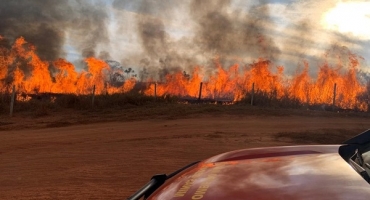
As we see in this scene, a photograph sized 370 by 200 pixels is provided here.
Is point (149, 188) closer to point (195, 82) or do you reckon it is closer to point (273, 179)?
point (273, 179)

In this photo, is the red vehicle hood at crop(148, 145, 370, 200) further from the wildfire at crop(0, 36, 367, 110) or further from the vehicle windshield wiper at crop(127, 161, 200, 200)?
the wildfire at crop(0, 36, 367, 110)

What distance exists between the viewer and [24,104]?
21.5m

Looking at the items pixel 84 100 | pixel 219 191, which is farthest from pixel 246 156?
pixel 84 100

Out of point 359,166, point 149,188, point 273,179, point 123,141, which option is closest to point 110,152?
point 123,141

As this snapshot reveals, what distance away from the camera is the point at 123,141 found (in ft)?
35.2

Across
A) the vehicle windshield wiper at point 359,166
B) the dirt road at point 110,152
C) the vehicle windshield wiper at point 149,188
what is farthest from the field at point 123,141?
the vehicle windshield wiper at point 359,166

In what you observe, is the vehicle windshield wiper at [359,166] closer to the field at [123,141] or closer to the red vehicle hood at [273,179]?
the red vehicle hood at [273,179]

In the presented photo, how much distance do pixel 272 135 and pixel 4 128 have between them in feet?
30.3

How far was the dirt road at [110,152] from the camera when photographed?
597cm

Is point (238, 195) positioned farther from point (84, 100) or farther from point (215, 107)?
point (84, 100)

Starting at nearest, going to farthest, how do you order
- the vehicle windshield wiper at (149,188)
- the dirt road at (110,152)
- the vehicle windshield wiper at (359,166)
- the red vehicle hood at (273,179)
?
the red vehicle hood at (273,179) < the vehicle windshield wiper at (359,166) < the vehicle windshield wiper at (149,188) < the dirt road at (110,152)

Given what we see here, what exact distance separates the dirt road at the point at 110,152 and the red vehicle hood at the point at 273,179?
138 inches

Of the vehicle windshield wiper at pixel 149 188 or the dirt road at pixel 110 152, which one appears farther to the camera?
the dirt road at pixel 110 152

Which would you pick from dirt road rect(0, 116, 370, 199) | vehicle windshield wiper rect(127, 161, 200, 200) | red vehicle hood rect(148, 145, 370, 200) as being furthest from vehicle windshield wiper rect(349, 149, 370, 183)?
dirt road rect(0, 116, 370, 199)
